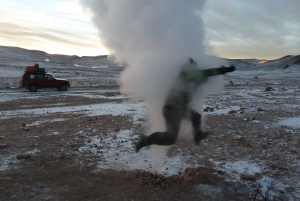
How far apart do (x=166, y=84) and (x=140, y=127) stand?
5.90 m

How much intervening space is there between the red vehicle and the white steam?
71.1ft

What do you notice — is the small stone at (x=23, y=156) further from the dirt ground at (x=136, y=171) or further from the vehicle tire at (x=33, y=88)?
the vehicle tire at (x=33, y=88)

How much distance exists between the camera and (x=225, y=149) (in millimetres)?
9031

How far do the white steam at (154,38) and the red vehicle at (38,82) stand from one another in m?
21.7

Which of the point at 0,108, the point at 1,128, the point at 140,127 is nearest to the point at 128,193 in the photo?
the point at 140,127

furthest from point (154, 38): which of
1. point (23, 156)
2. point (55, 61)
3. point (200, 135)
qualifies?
point (55, 61)

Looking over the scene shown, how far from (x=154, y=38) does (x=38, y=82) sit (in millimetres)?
22825

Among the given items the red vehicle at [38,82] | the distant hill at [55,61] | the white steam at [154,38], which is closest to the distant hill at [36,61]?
the distant hill at [55,61]

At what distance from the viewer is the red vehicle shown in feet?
83.5

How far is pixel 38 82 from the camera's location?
2608 centimetres

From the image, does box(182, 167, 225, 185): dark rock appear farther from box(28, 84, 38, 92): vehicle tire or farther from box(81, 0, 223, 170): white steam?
box(28, 84, 38, 92): vehicle tire

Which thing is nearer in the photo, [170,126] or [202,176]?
[170,126]

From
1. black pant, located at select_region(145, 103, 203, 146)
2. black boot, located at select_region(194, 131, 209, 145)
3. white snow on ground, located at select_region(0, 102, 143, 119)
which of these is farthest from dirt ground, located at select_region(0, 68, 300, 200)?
white snow on ground, located at select_region(0, 102, 143, 119)

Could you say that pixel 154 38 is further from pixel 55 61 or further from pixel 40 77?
pixel 55 61
